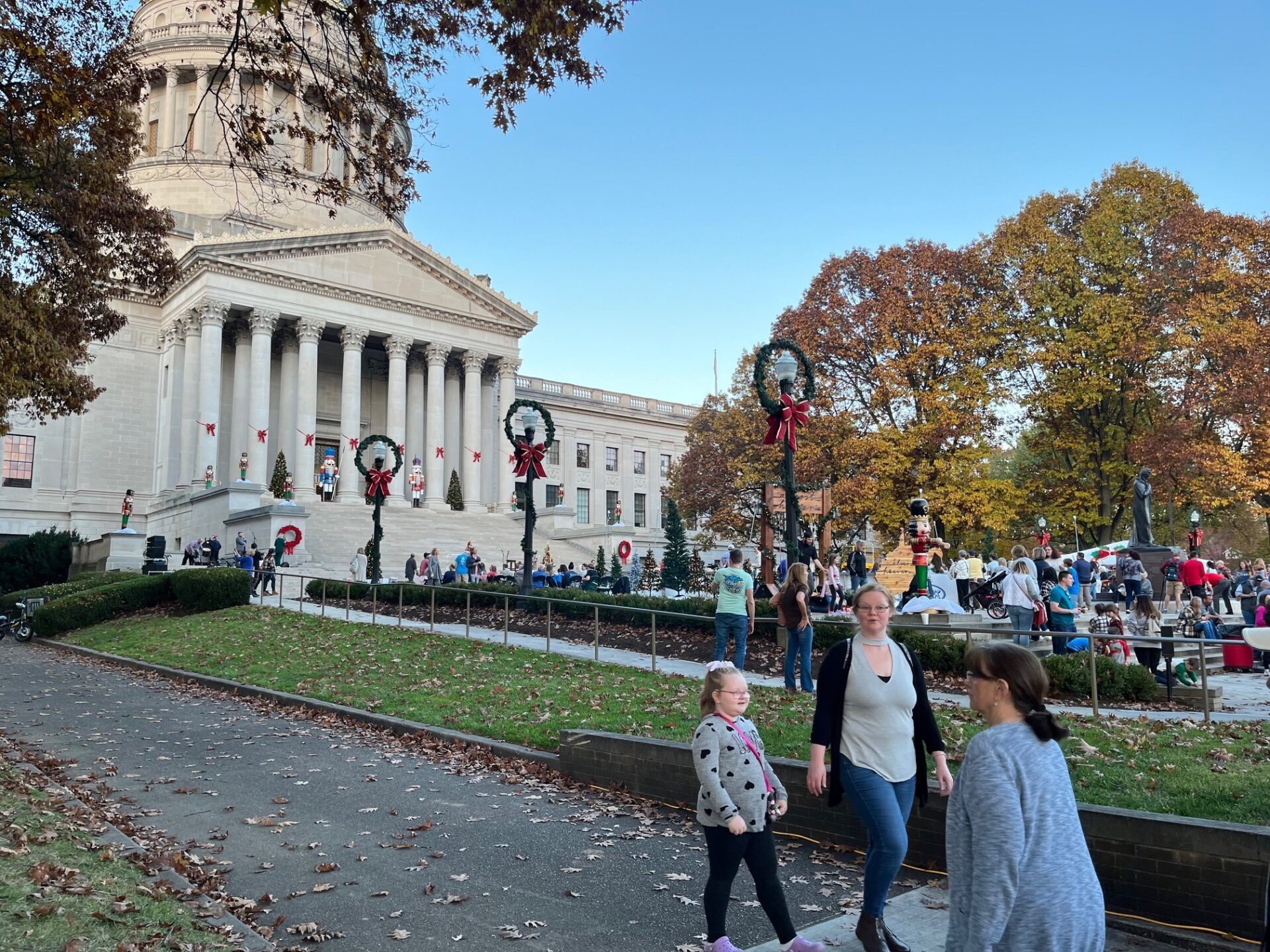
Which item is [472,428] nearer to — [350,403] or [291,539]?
[350,403]

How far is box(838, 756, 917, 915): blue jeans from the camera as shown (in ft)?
15.9

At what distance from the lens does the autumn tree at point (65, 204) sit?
36.4ft

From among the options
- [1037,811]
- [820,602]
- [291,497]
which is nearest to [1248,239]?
[820,602]

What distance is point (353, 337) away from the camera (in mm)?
51781

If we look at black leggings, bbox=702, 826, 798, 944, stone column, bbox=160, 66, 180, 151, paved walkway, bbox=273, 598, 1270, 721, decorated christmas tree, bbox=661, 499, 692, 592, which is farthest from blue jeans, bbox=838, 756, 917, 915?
stone column, bbox=160, 66, 180, 151

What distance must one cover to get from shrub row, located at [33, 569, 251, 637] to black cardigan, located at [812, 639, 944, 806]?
22.8 m

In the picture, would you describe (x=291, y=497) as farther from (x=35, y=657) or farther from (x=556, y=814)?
(x=556, y=814)

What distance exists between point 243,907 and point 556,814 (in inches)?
113

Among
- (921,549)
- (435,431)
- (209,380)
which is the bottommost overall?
(921,549)

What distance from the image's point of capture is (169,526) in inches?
1870

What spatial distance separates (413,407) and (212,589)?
3274cm

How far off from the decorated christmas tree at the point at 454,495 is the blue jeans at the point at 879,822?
50.0 m

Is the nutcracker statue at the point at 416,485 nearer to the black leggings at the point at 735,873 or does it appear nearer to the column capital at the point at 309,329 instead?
the column capital at the point at 309,329

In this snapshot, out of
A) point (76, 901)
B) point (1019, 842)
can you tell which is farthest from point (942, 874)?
point (76, 901)
